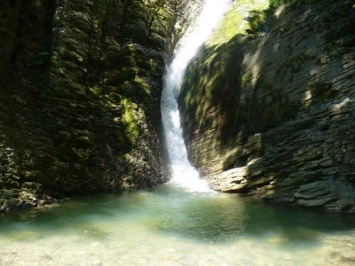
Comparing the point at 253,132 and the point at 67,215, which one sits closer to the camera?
the point at 67,215

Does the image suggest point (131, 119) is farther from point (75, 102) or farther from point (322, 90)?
point (322, 90)

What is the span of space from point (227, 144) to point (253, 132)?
133 centimetres

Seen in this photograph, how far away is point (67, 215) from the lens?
963cm

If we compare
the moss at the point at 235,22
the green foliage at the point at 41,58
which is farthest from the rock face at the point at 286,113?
the green foliage at the point at 41,58

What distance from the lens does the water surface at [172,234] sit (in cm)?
688

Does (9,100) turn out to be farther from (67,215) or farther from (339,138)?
(339,138)

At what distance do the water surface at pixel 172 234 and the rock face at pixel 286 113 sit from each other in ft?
4.03

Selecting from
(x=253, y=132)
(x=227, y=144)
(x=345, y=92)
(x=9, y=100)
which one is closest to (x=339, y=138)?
(x=345, y=92)

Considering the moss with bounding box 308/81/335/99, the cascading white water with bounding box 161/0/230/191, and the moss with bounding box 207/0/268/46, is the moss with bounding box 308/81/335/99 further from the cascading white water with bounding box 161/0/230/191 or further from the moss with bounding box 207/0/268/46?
the moss with bounding box 207/0/268/46

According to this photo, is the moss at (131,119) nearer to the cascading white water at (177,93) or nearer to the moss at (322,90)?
the cascading white water at (177,93)

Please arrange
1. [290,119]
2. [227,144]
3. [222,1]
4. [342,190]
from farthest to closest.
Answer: [222,1], [227,144], [290,119], [342,190]

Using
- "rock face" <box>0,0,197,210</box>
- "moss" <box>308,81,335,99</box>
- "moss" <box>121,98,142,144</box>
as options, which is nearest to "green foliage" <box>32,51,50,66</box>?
"rock face" <box>0,0,197,210</box>

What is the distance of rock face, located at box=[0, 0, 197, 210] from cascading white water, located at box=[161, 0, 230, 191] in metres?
0.94

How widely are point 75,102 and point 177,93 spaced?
730cm
